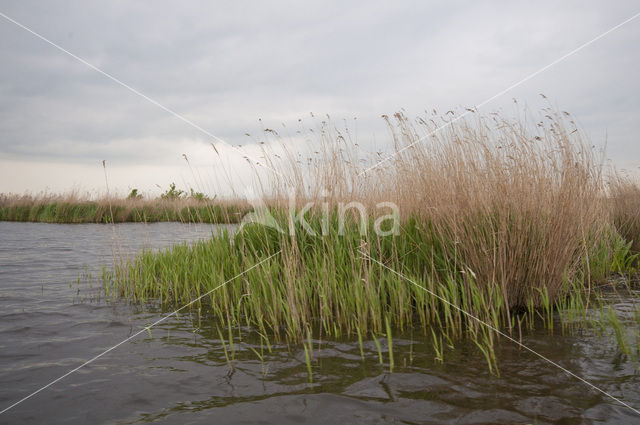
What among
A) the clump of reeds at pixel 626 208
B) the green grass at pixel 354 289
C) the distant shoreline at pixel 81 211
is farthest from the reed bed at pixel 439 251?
the distant shoreline at pixel 81 211

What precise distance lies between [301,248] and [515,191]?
2.63 meters

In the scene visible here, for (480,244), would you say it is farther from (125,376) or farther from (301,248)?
(125,376)

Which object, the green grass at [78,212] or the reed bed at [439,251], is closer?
the reed bed at [439,251]

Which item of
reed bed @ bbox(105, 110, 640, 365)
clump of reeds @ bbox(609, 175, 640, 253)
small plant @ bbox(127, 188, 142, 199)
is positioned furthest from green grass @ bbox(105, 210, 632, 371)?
small plant @ bbox(127, 188, 142, 199)

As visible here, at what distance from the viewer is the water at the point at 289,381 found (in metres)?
2.45

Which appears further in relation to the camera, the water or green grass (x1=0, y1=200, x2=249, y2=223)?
green grass (x1=0, y1=200, x2=249, y2=223)

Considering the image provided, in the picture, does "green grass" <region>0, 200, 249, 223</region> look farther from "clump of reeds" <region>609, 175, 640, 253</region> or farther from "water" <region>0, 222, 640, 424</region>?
"water" <region>0, 222, 640, 424</region>

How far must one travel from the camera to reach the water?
2.45 metres

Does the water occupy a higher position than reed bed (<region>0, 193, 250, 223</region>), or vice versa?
reed bed (<region>0, 193, 250, 223</region>)

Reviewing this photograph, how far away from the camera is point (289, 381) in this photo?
2883 millimetres

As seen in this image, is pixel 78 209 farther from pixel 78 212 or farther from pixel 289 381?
pixel 289 381

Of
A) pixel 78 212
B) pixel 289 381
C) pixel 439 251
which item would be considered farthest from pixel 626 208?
pixel 78 212

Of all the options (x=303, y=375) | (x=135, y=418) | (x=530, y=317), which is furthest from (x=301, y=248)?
(x=135, y=418)

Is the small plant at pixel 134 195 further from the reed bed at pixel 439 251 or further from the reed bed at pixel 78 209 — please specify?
the reed bed at pixel 439 251
